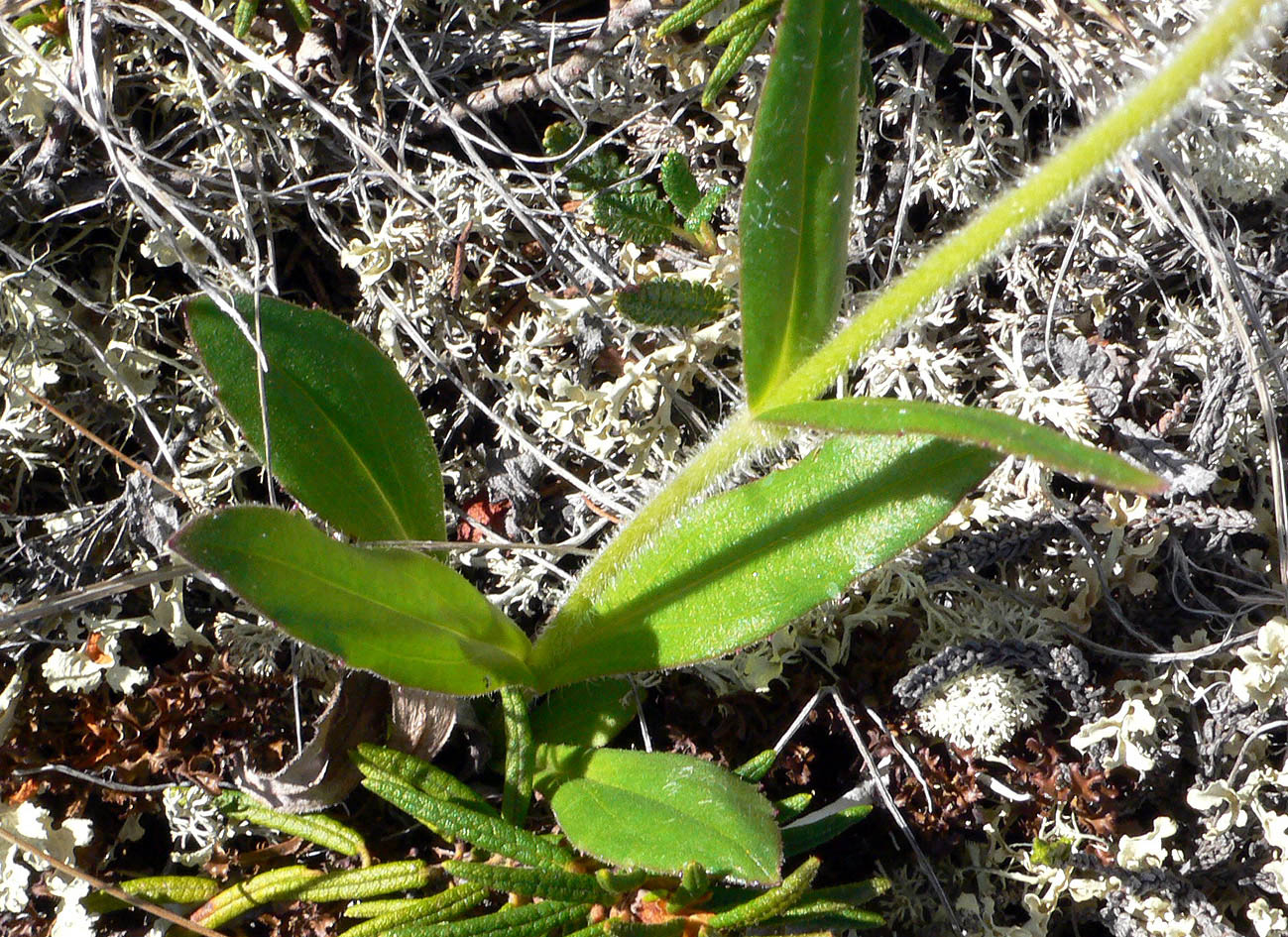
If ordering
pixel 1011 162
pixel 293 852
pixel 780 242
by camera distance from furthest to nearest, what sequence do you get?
1. pixel 1011 162
2. pixel 293 852
3. pixel 780 242

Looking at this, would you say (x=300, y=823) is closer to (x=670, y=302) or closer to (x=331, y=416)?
(x=331, y=416)

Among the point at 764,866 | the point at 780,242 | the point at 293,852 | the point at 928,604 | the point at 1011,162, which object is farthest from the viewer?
the point at 1011,162

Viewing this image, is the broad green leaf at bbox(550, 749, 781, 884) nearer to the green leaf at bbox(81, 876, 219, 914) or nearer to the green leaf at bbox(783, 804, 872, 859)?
the green leaf at bbox(783, 804, 872, 859)

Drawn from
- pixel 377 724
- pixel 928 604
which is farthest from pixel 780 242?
pixel 377 724

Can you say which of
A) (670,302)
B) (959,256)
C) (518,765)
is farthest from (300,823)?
(959,256)

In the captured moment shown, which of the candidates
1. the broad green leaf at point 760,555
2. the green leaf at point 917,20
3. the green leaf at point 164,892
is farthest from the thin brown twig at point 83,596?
the green leaf at point 917,20

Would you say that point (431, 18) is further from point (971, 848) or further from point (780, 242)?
point (971, 848)
